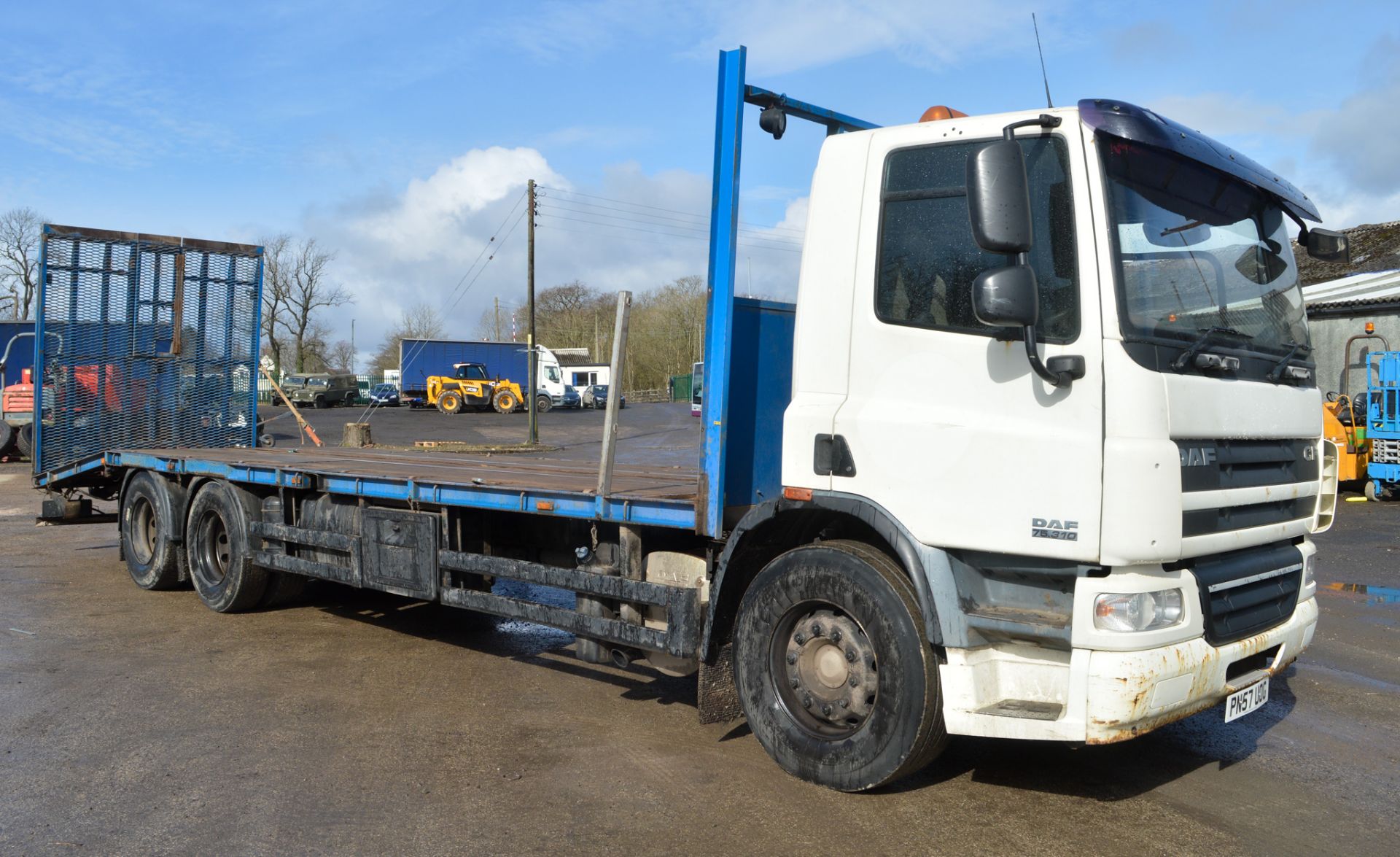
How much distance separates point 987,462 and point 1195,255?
1.19 meters

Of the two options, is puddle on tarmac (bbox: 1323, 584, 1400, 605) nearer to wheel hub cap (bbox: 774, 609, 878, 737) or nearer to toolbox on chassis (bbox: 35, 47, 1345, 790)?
toolbox on chassis (bbox: 35, 47, 1345, 790)

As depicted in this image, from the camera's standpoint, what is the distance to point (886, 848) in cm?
394

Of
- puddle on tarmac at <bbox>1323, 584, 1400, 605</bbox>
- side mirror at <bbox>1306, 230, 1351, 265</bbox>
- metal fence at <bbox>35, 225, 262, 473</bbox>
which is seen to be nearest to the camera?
side mirror at <bbox>1306, 230, 1351, 265</bbox>

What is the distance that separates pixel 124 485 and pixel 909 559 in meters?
8.20

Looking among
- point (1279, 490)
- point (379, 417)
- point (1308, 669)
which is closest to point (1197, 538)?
point (1279, 490)

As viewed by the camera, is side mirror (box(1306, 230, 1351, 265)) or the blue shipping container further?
the blue shipping container

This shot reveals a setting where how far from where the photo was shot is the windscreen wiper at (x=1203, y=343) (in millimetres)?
3936

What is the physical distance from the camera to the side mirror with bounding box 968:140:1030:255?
377cm

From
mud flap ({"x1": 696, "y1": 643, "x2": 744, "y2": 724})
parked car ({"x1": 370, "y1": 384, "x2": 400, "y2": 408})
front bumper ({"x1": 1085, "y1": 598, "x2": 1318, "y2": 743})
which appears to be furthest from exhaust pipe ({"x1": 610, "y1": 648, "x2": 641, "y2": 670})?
parked car ({"x1": 370, "y1": 384, "x2": 400, "y2": 408})

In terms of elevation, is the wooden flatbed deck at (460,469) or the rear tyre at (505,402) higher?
the rear tyre at (505,402)

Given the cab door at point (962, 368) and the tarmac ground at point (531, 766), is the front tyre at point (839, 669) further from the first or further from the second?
the cab door at point (962, 368)

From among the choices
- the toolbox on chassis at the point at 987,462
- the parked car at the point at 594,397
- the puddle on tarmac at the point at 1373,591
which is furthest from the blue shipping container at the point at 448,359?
the toolbox on chassis at the point at 987,462

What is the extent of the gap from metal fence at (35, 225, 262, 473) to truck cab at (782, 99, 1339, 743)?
8.21 meters

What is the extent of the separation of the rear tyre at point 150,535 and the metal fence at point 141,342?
0.95 metres
